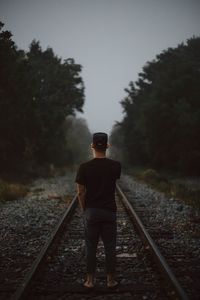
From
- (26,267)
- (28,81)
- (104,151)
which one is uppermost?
(28,81)

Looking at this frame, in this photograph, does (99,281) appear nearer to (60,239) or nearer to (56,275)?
(56,275)

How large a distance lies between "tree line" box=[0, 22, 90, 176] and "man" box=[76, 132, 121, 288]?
13647mm

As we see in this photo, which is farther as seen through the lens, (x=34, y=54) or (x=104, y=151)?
(x=34, y=54)

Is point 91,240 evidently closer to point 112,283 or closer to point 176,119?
point 112,283

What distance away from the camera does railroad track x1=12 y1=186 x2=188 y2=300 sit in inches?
170

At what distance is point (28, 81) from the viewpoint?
2589 cm

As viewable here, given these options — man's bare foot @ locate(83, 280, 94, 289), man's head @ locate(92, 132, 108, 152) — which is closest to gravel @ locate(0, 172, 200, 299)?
man's bare foot @ locate(83, 280, 94, 289)

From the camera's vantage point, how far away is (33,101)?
26.0 meters

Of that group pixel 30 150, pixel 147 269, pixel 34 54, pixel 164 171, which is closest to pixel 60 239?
pixel 147 269

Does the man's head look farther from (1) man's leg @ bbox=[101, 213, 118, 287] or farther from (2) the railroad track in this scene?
(2) the railroad track

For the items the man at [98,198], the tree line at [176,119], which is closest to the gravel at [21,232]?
the man at [98,198]

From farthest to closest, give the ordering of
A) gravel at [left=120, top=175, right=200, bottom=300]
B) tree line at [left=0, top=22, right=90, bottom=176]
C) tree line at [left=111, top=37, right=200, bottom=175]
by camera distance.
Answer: tree line at [left=111, top=37, right=200, bottom=175], tree line at [left=0, top=22, right=90, bottom=176], gravel at [left=120, top=175, right=200, bottom=300]

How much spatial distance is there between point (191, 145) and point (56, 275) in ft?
76.8

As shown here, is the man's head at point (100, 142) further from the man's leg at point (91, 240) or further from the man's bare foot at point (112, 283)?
the man's bare foot at point (112, 283)
